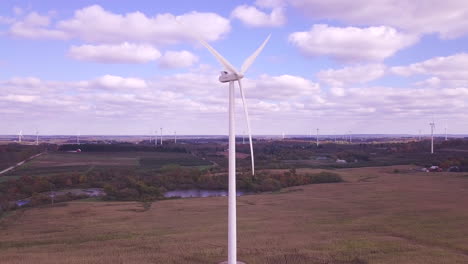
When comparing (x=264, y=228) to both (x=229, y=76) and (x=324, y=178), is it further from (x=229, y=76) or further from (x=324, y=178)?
(x=324, y=178)

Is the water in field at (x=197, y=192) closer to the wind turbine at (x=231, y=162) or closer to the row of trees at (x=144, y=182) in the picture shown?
the row of trees at (x=144, y=182)

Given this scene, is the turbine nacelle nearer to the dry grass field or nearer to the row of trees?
the dry grass field

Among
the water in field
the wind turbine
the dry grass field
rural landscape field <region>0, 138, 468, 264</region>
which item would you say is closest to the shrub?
rural landscape field <region>0, 138, 468, 264</region>

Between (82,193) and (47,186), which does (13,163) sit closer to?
(47,186)

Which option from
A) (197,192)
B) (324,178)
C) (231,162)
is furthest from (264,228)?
(324,178)

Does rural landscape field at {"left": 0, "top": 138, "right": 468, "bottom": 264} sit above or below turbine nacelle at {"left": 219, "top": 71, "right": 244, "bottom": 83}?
below

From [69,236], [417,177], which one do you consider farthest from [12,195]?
[417,177]
